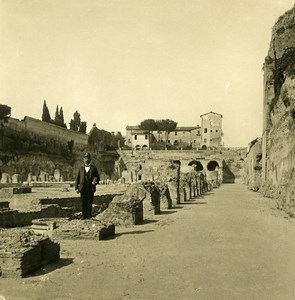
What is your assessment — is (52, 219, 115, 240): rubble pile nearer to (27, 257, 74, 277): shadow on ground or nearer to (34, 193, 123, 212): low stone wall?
(27, 257, 74, 277): shadow on ground

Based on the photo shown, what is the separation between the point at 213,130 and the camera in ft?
270

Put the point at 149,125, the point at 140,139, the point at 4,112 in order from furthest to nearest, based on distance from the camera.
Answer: the point at 149,125 → the point at 140,139 → the point at 4,112

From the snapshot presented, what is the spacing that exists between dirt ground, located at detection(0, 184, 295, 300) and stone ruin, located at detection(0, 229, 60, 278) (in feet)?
Answer: 0.36

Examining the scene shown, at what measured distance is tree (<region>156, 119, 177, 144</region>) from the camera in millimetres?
88000

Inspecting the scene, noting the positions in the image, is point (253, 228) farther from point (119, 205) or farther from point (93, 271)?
point (93, 271)

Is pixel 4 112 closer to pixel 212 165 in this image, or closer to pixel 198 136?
pixel 212 165

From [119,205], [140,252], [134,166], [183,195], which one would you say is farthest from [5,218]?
[134,166]

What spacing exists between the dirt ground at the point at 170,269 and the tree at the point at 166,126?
79837mm

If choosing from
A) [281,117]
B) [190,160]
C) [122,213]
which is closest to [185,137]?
[190,160]

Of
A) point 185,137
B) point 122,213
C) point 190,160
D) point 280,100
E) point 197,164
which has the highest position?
point 185,137

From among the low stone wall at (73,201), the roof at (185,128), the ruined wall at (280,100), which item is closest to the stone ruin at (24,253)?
the low stone wall at (73,201)

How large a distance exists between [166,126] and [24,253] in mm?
83720

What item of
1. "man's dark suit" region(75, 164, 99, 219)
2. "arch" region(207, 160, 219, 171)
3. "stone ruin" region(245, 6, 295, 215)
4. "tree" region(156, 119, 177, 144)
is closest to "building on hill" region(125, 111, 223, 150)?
"tree" region(156, 119, 177, 144)

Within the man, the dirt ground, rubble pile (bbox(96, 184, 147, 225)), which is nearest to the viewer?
the dirt ground
